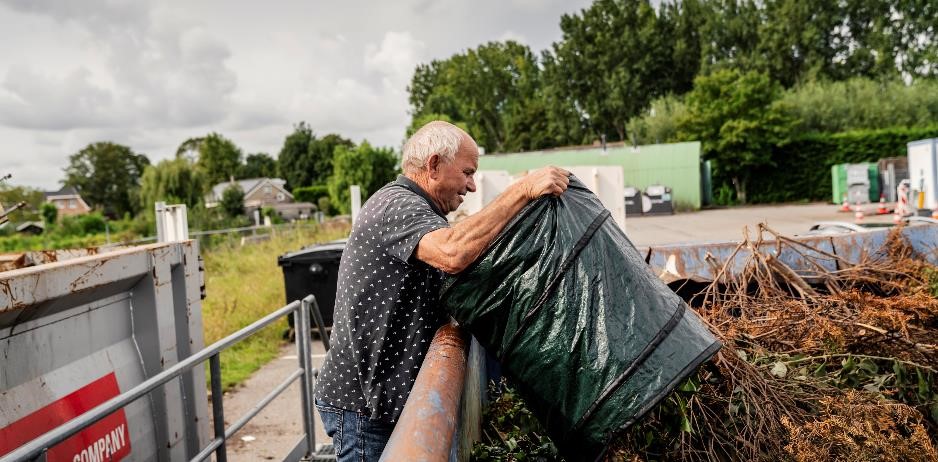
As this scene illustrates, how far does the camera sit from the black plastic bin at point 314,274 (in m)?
8.31

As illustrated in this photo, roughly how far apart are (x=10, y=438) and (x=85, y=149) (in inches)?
3823

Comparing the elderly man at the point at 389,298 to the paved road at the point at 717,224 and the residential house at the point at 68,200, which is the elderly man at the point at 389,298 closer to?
the paved road at the point at 717,224

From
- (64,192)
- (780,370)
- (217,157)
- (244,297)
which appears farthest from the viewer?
(64,192)

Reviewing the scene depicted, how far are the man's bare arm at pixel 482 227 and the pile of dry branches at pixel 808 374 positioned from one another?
29.9 inches

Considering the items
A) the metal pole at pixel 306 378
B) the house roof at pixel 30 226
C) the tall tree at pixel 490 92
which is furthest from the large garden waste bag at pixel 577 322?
the tall tree at pixel 490 92

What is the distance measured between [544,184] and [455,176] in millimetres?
505

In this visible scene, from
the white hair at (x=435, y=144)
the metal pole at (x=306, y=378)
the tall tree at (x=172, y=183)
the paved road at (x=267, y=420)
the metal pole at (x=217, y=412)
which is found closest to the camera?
the white hair at (x=435, y=144)

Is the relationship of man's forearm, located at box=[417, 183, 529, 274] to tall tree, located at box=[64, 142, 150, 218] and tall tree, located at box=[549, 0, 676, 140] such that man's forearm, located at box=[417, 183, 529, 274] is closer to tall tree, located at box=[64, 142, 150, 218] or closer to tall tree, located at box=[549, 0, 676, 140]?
tall tree, located at box=[549, 0, 676, 140]

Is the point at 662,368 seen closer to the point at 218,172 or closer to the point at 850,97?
the point at 850,97

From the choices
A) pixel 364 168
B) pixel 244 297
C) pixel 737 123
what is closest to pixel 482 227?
pixel 244 297

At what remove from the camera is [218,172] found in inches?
3526

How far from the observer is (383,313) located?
6.80 ft

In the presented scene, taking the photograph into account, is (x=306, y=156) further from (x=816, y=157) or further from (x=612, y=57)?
(x=816, y=157)

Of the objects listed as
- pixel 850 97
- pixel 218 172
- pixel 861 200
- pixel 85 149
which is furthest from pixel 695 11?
pixel 85 149
